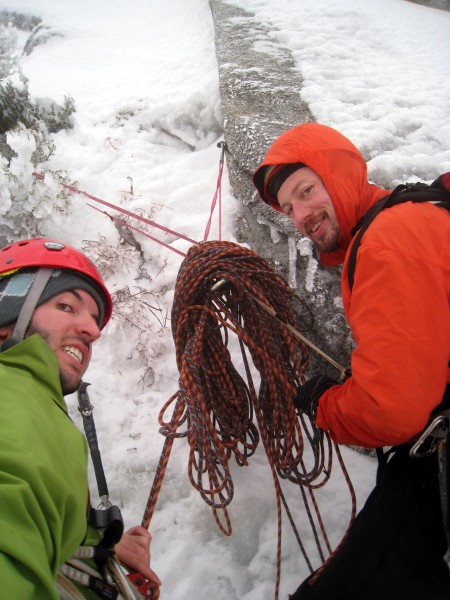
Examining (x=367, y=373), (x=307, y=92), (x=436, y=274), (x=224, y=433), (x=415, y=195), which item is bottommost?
(x=224, y=433)

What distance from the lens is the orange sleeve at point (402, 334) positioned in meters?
1.07

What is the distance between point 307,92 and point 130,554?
4.08 meters

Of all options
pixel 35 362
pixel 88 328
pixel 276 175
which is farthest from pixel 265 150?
pixel 35 362

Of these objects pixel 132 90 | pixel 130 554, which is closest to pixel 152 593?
pixel 130 554

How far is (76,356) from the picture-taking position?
1385mm

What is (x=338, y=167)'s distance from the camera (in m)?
1.57

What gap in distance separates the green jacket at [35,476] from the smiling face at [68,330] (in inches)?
10.6

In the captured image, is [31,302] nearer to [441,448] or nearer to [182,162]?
[441,448]

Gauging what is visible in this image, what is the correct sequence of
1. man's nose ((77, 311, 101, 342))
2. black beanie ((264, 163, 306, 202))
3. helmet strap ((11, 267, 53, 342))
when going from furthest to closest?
black beanie ((264, 163, 306, 202)) < man's nose ((77, 311, 101, 342)) < helmet strap ((11, 267, 53, 342))

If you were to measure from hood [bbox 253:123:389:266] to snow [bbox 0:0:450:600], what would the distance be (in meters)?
1.19

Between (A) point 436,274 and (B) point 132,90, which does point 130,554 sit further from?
(B) point 132,90

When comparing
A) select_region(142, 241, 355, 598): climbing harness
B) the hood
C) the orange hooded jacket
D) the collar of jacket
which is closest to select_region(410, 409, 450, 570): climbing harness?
the orange hooded jacket

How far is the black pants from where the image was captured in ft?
3.67

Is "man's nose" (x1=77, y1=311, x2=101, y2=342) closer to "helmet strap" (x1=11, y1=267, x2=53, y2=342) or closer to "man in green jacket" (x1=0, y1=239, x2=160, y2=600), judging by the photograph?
"man in green jacket" (x1=0, y1=239, x2=160, y2=600)
